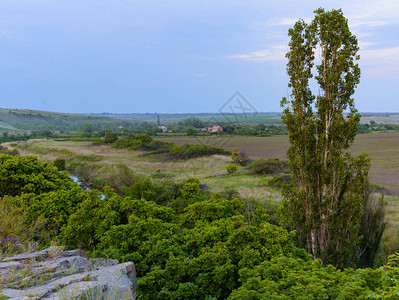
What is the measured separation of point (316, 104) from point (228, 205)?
4724 millimetres

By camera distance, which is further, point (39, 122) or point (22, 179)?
point (39, 122)

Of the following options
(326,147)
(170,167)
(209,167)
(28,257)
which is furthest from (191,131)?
(28,257)

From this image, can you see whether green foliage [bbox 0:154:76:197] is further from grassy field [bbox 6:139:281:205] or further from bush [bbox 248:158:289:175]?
bush [bbox 248:158:289:175]

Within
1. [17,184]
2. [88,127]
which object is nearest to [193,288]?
[17,184]

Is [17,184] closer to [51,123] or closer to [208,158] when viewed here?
[208,158]

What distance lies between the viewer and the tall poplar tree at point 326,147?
30.6 ft

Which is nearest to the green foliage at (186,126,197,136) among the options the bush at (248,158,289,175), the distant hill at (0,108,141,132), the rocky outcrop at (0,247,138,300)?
the bush at (248,158,289,175)

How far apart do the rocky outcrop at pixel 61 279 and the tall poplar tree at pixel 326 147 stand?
6.10m

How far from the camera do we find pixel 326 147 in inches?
378

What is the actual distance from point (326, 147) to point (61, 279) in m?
8.10

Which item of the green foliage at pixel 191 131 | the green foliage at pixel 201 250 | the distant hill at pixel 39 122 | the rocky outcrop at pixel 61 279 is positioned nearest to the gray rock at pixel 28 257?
the rocky outcrop at pixel 61 279

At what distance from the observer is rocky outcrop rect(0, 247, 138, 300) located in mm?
4602

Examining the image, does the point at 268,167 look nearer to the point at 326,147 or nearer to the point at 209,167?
the point at 209,167

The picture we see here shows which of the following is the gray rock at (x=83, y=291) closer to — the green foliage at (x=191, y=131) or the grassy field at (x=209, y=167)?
the grassy field at (x=209, y=167)
